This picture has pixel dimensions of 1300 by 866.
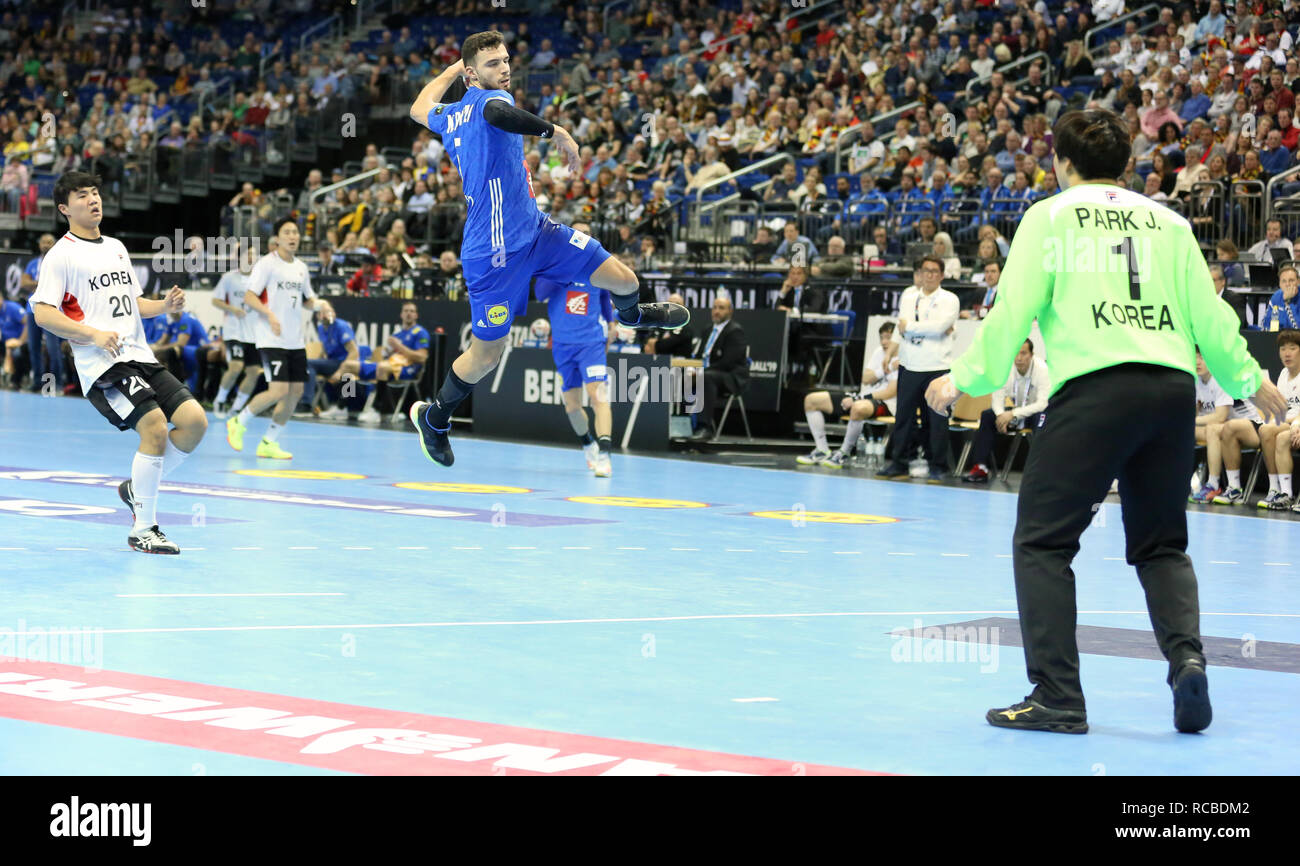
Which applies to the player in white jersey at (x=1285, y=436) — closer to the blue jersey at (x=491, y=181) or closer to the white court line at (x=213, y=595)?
the blue jersey at (x=491, y=181)

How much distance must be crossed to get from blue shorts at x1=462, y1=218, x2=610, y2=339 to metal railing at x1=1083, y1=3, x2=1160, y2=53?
600 inches

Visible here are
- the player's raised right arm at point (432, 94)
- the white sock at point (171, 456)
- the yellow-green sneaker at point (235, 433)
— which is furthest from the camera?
the yellow-green sneaker at point (235, 433)

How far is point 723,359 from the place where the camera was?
18656 mm

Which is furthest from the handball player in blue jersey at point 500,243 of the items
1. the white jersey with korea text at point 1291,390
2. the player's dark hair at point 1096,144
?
the white jersey with korea text at point 1291,390

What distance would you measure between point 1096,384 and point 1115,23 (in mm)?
20380

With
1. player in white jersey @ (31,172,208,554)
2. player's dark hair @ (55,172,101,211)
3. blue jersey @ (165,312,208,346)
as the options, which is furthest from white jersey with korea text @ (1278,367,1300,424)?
blue jersey @ (165,312,208,346)

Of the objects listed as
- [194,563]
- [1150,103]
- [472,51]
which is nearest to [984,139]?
[1150,103]

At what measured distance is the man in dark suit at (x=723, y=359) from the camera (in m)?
18.6

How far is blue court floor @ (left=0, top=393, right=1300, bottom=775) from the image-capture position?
5.05 m

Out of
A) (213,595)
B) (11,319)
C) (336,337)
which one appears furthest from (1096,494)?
(11,319)

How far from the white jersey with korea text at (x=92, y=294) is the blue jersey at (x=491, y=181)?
227cm

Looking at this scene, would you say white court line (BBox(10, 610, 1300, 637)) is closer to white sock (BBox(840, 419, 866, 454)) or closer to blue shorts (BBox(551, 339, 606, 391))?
blue shorts (BBox(551, 339, 606, 391))

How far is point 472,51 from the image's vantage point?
32.0 ft
